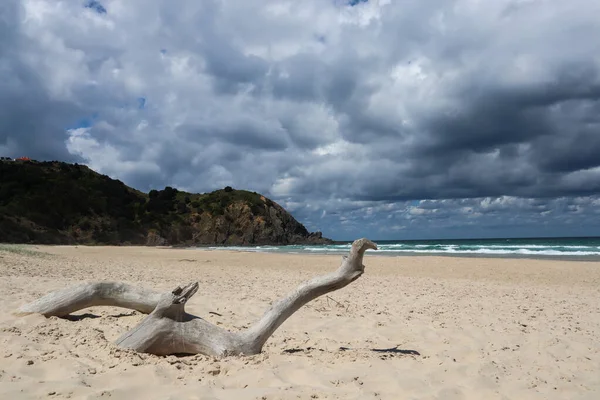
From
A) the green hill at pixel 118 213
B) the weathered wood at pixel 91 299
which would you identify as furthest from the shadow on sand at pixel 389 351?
the green hill at pixel 118 213

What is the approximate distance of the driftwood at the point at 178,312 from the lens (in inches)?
188

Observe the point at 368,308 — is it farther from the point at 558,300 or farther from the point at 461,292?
the point at 558,300

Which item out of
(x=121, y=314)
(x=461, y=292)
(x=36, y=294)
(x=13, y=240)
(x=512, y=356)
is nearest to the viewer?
(x=512, y=356)

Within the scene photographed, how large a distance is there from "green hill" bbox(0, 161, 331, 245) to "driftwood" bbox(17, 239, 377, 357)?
157 ft

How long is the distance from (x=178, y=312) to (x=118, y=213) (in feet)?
218

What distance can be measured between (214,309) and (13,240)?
48.0 m

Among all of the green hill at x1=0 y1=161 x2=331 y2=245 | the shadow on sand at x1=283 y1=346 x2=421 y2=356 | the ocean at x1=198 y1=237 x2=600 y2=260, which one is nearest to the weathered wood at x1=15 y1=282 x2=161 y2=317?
the shadow on sand at x1=283 y1=346 x2=421 y2=356

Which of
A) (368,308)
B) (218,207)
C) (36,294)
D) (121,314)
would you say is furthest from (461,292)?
(218,207)

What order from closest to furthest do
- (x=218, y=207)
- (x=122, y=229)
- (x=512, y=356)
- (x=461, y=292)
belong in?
(x=512, y=356), (x=461, y=292), (x=122, y=229), (x=218, y=207)

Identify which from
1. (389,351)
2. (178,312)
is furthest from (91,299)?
(389,351)

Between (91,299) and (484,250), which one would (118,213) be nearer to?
(484,250)

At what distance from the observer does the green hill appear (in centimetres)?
5391

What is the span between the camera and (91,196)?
64.8 metres

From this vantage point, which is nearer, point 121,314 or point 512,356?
point 512,356
